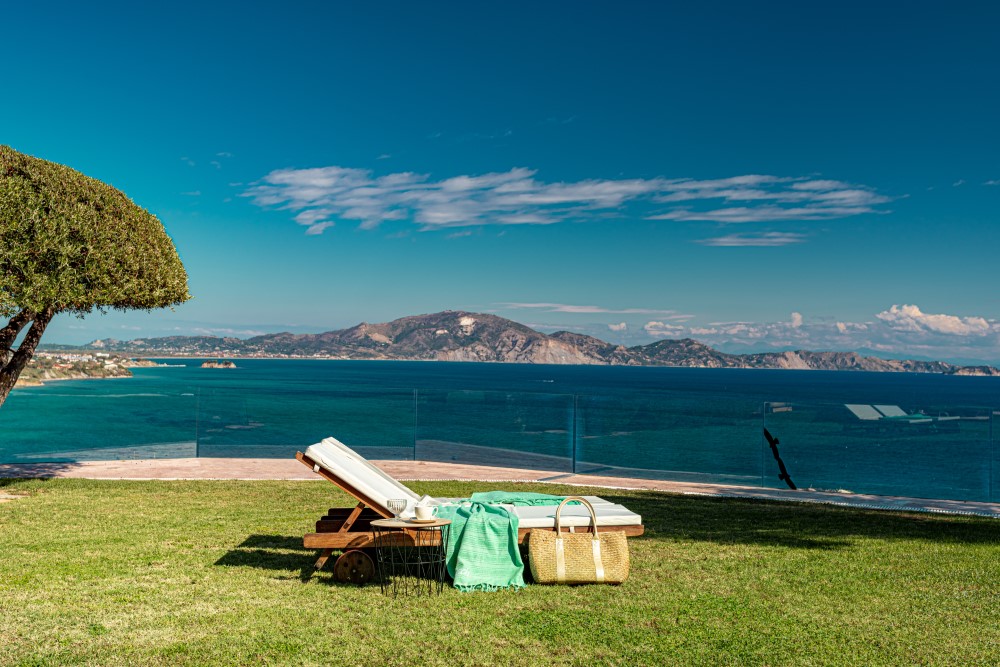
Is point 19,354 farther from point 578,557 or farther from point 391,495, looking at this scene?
point 578,557

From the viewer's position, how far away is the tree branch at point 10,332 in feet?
30.2

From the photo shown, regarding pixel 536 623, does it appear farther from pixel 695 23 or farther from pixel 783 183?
pixel 783 183

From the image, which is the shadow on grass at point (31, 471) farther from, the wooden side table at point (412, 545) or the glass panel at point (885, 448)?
the glass panel at point (885, 448)

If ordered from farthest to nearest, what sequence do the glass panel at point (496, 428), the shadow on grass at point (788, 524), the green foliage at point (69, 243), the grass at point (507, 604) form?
the glass panel at point (496, 428), the green foliage at point (69, 243), the shadow on grass at point (788, 524), the grass at point (507, 604)

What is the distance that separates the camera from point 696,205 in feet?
226

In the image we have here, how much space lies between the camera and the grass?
371 centimetres

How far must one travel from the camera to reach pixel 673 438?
11766mm

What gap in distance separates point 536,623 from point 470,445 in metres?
9.34

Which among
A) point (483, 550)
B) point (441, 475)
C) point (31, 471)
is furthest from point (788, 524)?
point (31, 471)

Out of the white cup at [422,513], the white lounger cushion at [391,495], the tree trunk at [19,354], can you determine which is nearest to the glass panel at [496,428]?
the tree trunk at [19,354]

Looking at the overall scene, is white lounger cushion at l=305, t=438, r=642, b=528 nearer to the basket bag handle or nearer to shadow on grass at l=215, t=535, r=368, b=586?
the basket bag handle

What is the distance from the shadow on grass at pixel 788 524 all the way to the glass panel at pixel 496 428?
3480mm

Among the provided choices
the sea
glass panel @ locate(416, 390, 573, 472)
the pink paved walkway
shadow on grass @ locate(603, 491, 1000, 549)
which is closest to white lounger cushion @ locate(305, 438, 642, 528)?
shadow on grass @ locate(603, 491, 1000, 549)

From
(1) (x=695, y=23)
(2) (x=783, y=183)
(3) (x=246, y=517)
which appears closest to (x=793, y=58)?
(1) (x=695, y=23)
